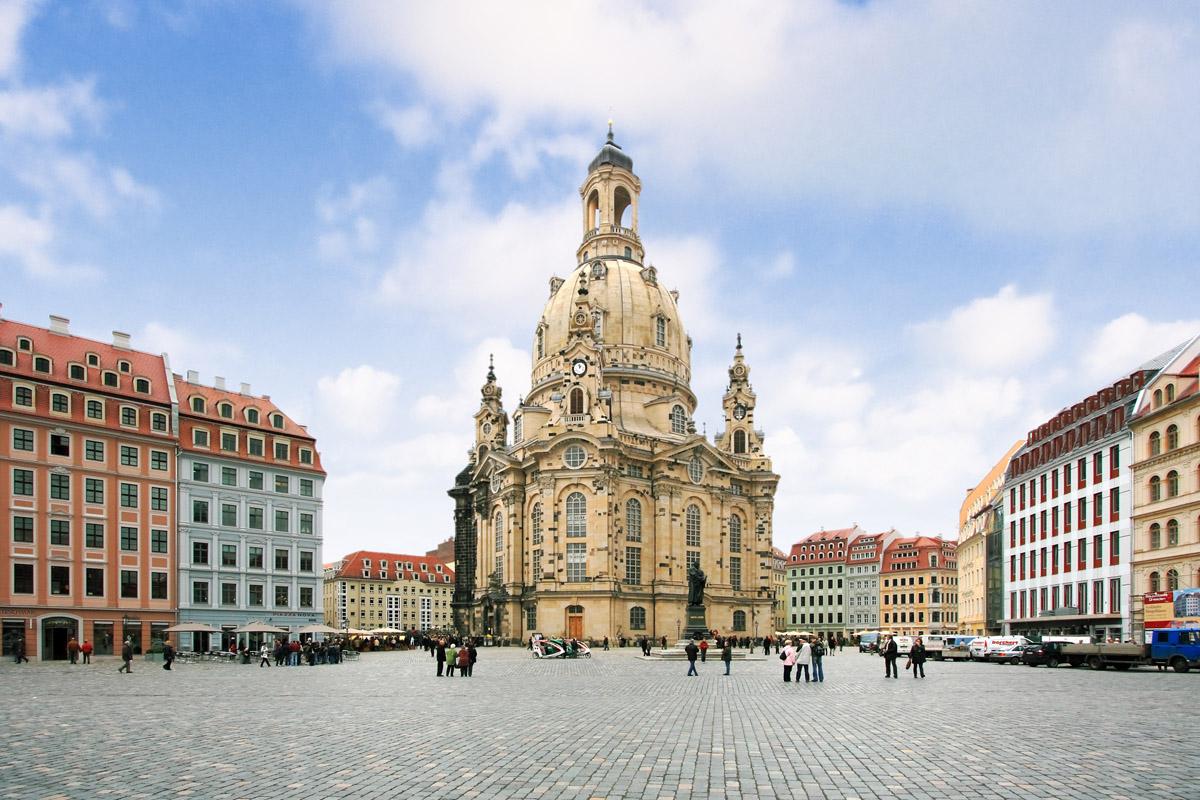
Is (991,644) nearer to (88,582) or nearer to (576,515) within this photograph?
(576,515)

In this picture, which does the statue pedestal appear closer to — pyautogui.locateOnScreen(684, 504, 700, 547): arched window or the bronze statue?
the bronze statue

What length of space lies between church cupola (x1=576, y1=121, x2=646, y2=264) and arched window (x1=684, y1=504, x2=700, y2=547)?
3288cm

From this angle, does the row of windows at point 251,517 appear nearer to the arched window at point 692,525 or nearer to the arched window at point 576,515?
the arched window at point 576,515

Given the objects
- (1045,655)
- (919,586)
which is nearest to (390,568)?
(919,586)

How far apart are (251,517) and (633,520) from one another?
123 feet

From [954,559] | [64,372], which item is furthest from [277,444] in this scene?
[954,559]

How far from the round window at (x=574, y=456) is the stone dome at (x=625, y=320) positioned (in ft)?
49.2

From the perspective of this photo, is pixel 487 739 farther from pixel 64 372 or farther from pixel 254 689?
pixel 64 372

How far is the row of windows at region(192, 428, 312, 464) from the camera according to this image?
65.2 metres

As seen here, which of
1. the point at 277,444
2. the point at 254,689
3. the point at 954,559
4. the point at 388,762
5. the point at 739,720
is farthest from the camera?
the point at 954,559

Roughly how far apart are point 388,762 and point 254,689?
18280mm

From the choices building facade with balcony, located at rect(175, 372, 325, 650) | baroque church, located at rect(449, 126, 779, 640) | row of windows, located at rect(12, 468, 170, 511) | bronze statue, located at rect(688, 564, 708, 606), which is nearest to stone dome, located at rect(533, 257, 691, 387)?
baroque church, located at rect(449, 126, 779, 640)

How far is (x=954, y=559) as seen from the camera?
473 feet

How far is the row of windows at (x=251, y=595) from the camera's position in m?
63.3
